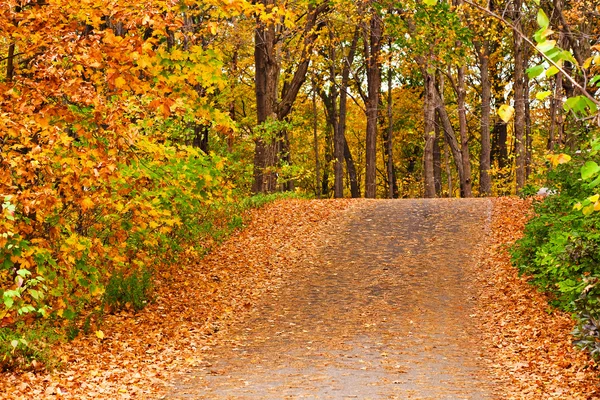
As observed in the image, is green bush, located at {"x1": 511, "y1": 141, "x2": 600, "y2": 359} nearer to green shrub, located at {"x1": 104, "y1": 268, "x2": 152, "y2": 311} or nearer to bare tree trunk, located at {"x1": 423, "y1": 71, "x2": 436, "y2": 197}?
green shrub, located at {"x1": 104, "y1": 268, "x2": 152, "y2": 311}

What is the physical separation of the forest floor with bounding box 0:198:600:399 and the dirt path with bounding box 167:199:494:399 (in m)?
0.03

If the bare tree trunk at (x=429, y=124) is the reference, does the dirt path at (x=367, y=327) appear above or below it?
below

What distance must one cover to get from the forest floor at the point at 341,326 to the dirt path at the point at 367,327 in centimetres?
3

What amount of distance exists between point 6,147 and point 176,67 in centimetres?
231

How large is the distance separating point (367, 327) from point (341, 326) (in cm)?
38

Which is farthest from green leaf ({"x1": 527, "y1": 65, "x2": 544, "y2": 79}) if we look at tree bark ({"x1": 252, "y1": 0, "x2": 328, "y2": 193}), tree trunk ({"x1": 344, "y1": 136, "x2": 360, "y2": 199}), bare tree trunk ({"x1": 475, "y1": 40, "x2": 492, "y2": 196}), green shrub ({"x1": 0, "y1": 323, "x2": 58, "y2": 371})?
tree trunk ({"x1": 344, "y1": 136, "x2": 360, "y2": 199})

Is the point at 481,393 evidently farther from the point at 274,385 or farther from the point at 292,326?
the point at 292,326

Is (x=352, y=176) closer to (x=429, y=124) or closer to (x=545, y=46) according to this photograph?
(x=429, y=124)

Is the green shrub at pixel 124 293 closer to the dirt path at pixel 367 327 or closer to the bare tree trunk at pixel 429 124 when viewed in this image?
the dirt path at pixel 367 327

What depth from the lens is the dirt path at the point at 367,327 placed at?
25.5 ft

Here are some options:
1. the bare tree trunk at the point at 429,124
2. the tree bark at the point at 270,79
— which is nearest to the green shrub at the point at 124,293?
the tree bark at the point at 270,79

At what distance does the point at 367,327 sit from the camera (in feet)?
33.9

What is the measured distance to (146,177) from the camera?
9.70 metres

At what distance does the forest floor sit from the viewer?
771 cm
